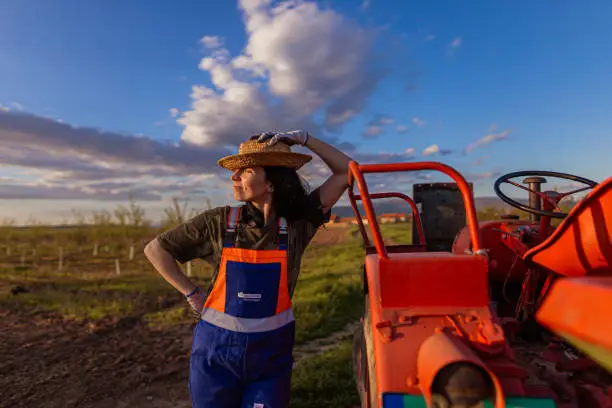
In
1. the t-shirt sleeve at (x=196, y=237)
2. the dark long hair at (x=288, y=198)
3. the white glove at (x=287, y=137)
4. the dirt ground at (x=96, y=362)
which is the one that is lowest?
the dirt ground at (x=96, y=362)

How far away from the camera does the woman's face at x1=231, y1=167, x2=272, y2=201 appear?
7.23 feet

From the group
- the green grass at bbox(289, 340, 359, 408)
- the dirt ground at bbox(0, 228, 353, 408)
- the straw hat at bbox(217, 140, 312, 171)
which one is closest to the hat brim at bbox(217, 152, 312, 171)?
the straw hat at bbox(217, 140, 312, 171)

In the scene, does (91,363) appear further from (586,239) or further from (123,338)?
(586,239)

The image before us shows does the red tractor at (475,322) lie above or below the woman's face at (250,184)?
below

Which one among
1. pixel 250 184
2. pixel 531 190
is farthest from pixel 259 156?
pixel 531 190

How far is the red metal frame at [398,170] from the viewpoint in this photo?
155 cm

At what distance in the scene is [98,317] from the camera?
7457 mm

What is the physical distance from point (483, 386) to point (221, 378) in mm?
1254

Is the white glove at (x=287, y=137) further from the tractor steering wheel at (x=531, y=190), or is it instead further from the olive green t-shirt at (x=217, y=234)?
the tractor steering wheel at (x=531, y=190)

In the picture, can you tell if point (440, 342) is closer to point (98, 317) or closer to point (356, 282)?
point (98, 317)

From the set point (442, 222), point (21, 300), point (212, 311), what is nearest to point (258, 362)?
point (212, 311)

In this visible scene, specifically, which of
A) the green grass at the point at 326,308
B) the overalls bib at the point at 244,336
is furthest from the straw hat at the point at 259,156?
the green grass at the point at 326,308

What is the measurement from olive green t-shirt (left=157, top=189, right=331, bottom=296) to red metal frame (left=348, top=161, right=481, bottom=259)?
0.64 meters

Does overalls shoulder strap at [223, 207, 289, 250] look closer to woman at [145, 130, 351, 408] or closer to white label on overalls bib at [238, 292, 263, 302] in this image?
woman at [145, 130, 351, 408]
